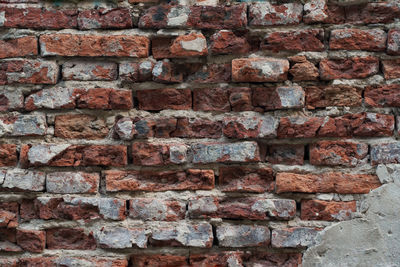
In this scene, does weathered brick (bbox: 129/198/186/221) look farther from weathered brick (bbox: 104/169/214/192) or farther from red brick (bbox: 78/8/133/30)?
red brick (bbox: 78/8/133/30)

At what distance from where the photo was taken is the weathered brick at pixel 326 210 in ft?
5.10

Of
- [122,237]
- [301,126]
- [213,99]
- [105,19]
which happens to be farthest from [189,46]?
[122,237]

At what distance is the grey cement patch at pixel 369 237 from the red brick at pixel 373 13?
49cm

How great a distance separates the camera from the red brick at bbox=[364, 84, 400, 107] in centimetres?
157

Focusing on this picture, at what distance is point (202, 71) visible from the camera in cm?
161

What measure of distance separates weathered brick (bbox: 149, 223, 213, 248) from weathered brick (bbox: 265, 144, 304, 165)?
31 cm

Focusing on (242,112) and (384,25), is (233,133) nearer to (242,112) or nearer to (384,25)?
(242,112)

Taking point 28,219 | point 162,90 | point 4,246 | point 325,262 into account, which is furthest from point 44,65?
point 325,262

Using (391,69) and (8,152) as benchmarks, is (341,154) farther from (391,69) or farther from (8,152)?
(8,152)

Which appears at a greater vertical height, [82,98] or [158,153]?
[82,98]

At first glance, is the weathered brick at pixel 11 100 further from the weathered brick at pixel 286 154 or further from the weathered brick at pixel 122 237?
the weathered brick at pixel 286 154

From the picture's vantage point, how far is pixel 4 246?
5.23 ft

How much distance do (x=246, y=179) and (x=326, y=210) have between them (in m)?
0.28

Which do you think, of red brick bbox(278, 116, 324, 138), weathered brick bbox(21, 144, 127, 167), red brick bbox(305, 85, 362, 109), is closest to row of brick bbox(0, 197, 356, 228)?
weathered brick bbox(21, 144, 127, 167)
